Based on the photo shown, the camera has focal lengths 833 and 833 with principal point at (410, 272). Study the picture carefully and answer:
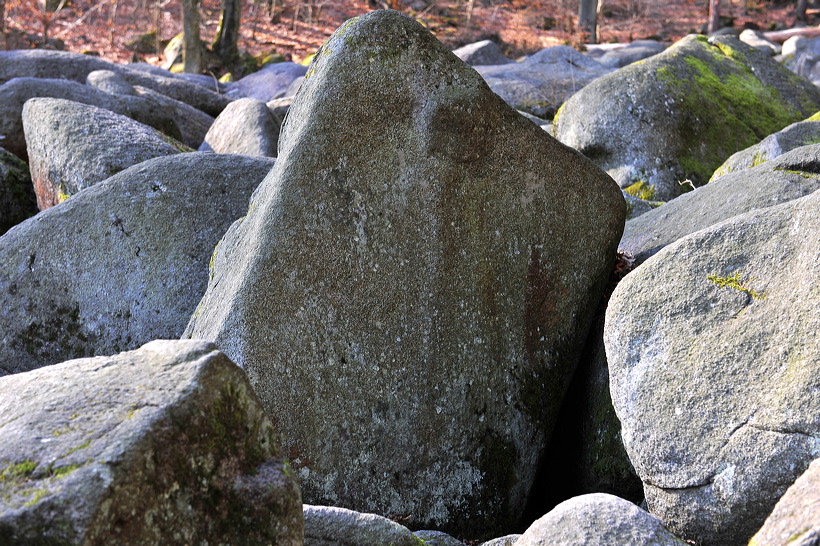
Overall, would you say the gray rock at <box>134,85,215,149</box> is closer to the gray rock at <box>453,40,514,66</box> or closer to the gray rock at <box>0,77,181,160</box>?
the gray rock at <box>0,77,181,160</box>

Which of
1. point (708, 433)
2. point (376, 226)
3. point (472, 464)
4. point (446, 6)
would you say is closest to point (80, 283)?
point (376, 226)

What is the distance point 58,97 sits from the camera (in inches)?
356

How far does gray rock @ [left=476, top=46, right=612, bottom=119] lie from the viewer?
1171cm

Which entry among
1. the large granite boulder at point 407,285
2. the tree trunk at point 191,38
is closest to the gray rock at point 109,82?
the large granite boulder at point 407,285

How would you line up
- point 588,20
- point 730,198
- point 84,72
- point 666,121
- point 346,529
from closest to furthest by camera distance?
point 346,529
point 730,198
point 666,121
point 84,72
point 588,20

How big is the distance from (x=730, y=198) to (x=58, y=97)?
7.22 metres

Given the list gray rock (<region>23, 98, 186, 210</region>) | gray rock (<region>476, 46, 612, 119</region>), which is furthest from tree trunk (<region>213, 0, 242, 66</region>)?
gray rock (<region>23, 98, 186, 210</region>)

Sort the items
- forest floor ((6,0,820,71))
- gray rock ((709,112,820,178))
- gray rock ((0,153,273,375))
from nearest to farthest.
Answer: gray rock ((0,153,273,375))
gray rock ((709,112,820,178))
forest floor ((6,0,820,71))

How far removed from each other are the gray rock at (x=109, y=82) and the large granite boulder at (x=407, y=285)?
288 inches

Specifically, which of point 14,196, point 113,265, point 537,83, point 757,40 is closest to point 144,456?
point 113,265

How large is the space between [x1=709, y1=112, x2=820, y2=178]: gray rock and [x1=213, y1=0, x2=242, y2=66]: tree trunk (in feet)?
58.9

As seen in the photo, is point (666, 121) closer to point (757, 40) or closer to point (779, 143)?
point (779, 143)

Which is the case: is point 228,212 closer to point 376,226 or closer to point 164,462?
point 376,226

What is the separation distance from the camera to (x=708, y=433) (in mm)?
3066
